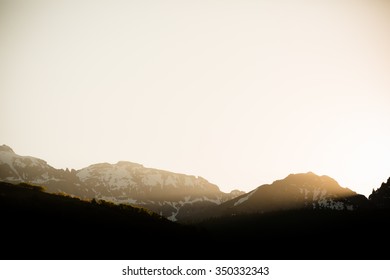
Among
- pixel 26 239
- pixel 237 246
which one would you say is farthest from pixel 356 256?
pixel 26 239

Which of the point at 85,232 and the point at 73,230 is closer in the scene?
the point at 73,230

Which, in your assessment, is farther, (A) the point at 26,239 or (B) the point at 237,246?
(B) the point at 237,246

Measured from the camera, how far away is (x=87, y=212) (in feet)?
403

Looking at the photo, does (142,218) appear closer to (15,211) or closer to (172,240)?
(172,240)

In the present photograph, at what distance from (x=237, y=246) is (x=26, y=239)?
11773cm

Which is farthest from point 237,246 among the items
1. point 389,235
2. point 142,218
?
point 389,235

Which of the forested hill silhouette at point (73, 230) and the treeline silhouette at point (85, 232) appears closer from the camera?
the forested hill silhouette at point (73, 230)

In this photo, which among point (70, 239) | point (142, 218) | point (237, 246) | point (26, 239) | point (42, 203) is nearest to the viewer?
point (26, 239)

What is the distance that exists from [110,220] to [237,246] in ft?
278

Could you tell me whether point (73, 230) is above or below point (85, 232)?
above

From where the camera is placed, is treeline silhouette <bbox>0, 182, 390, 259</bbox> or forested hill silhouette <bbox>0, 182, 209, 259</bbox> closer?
forested hill silhouette <bbox>0, 182, 209, 259</bbox>

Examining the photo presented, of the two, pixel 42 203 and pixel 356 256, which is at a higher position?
pixel 42 203
